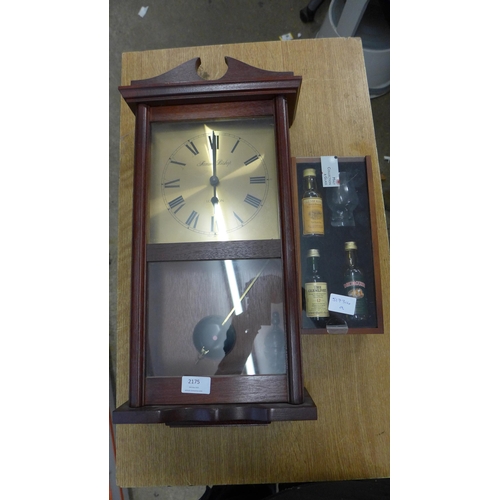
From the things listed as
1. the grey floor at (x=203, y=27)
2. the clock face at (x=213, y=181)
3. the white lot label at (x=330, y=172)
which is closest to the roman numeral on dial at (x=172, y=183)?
the clock face at (x=213, y=181)

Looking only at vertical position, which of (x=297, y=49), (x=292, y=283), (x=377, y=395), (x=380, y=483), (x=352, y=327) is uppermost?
(x=297, y=49)

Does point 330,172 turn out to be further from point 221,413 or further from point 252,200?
point 221,413

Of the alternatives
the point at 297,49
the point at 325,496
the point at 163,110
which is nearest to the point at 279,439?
the point at 325,496

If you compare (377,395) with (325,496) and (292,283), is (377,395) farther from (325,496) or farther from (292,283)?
(292,283)

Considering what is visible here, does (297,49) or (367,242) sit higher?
(297,49)

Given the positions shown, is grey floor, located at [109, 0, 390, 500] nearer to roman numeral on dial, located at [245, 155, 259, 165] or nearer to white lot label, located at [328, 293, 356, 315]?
white lot label, located at [328, 293, 356, 315]

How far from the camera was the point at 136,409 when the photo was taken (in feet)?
1.98

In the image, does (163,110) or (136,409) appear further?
(163,110)

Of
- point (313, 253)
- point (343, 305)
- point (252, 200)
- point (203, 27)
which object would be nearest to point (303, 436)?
point (343, 305)

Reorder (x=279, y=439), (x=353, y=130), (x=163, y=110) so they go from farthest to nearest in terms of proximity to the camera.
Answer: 1. (x=353, y=130)
2. (x=279, y=439)
3. (x=163, y=110)

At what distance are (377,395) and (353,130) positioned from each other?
0.67m

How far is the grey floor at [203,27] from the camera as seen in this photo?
160 cm

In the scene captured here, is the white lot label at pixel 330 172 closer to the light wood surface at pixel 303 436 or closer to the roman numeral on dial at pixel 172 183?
the light wood surface at pixel 303 436

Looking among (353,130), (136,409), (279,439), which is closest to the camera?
(136,409)
